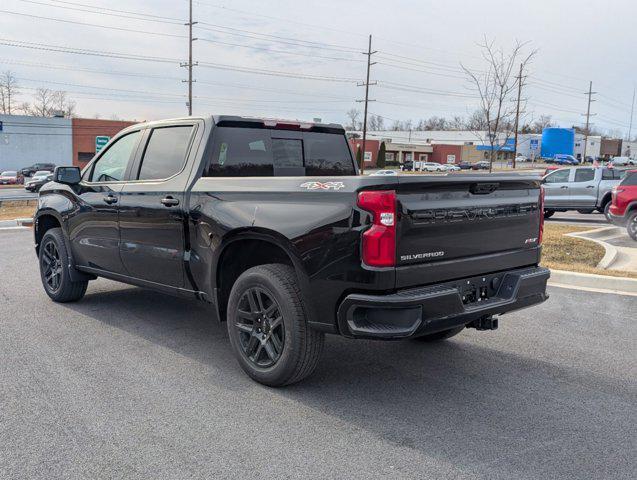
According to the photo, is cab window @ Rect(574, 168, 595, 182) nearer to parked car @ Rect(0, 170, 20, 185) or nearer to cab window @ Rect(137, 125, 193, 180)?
cab window @ Rect(137, 125, 193, 180)

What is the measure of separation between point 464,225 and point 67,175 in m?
4.35

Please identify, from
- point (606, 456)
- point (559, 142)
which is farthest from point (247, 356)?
point (559, 142)

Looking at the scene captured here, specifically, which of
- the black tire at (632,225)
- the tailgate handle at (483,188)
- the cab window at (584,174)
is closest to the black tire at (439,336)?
the tailgate handle at (483,188)

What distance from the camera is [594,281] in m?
8.02

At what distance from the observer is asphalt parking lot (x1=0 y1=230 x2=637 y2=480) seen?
3.29 metres

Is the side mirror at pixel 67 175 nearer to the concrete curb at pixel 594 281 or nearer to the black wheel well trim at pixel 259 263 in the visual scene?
the black wheel well trim at pixel 259 263

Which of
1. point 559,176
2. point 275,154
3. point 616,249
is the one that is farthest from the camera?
point 559,176

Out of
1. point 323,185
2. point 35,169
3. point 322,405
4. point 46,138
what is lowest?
point 35,169

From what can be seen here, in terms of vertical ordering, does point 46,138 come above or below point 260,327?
above

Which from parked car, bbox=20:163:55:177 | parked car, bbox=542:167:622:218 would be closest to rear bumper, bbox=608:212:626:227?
parked car, bbox=542:167:622:218

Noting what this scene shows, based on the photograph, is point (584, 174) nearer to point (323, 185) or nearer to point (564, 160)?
point (323, 185)

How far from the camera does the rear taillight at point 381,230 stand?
367 centimetres

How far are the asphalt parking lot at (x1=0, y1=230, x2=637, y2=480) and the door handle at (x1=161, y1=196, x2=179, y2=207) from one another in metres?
1.27

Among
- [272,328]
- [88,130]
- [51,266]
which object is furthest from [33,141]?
[272,328]
